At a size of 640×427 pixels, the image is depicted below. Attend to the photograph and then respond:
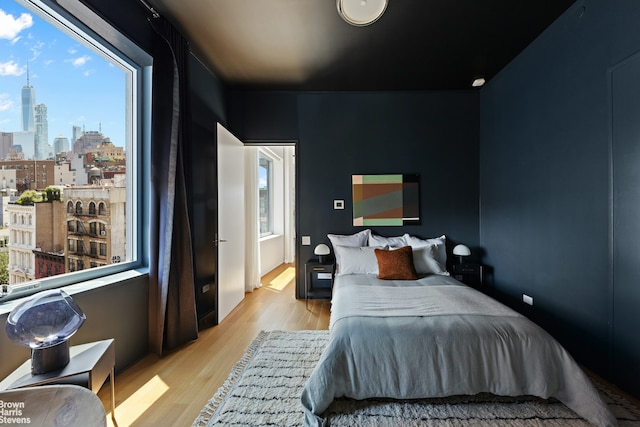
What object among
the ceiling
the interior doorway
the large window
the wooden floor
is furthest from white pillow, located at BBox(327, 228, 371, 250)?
the interior doorway

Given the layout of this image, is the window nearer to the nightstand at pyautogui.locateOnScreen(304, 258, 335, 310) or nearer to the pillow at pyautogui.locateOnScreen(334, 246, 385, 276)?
the nightstand at pyautogui.locateOnScreen(304, 258, 335, 310)

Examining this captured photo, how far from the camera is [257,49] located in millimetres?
2631

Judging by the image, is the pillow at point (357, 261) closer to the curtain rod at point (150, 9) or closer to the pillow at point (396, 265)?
the pillow at point (396, 265)

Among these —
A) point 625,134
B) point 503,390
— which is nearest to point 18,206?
point 503,390

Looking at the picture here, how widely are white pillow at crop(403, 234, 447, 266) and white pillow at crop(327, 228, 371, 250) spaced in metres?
0.51

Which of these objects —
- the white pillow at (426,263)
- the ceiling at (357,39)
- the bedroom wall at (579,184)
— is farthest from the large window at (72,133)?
the bedroom wall at (579,184)

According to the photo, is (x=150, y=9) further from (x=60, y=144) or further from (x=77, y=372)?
(x=77, y=372)

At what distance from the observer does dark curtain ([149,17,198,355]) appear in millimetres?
2199

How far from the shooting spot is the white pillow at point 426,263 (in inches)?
114

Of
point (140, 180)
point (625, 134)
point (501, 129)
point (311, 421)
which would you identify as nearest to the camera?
point (311, 421)

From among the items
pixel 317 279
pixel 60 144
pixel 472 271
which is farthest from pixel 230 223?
pixel 472 271

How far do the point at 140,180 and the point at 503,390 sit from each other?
3127 mm

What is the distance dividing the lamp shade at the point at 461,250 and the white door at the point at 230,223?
2.77m

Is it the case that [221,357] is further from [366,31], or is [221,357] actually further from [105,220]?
[366,31]
